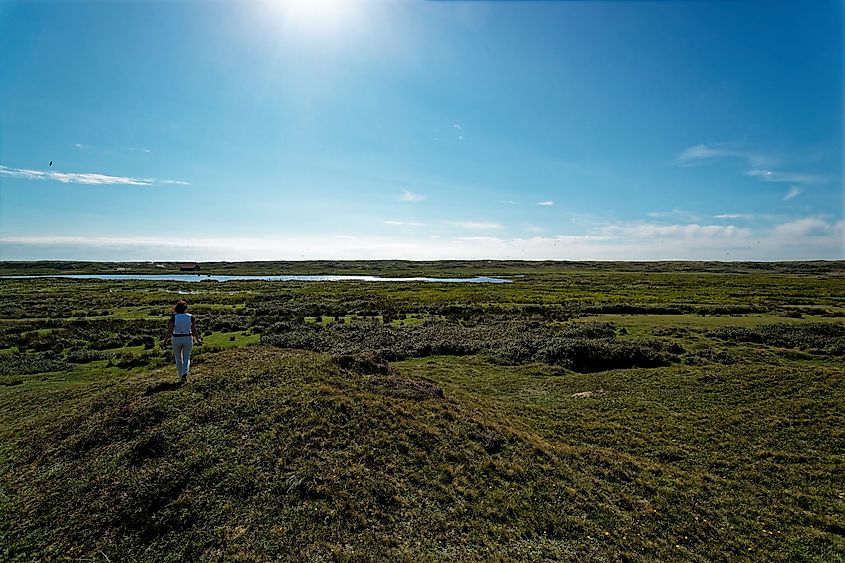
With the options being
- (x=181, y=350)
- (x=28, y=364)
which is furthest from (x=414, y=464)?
(x=28, y=364)

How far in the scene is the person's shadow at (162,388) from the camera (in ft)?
39.4

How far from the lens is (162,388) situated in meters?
12.2

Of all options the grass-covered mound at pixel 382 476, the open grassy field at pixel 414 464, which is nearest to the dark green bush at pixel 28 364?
the open grassy field at pixel 414 464

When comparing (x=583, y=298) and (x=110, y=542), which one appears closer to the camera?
(x=110, y=542)

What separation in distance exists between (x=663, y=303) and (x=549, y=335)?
3104cm

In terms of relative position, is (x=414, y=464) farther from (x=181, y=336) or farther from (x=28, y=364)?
(x=28, y=364)

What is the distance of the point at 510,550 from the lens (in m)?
7.56

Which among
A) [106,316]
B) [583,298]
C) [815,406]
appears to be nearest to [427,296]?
[583,298]

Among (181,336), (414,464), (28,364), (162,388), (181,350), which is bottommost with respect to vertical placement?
(28,364)

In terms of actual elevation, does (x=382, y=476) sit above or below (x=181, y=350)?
below

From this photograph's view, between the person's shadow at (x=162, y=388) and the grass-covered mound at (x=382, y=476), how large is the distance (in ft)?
0.28

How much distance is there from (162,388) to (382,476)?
7.70 metres

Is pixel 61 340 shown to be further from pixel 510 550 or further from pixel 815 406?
pixel 815 406

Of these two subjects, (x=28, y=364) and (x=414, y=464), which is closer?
(x=414, y=464)
